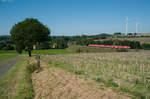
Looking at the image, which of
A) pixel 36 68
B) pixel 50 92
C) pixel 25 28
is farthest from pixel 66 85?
pixel 25 28

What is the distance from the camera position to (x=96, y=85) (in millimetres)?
9695

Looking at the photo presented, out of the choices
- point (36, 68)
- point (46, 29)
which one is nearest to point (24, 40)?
point (46, 29)

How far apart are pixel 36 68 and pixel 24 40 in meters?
22.5

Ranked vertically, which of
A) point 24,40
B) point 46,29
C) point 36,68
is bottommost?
point 36,68

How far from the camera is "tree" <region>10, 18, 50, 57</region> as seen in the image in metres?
37.8

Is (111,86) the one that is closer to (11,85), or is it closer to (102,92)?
(102,92)

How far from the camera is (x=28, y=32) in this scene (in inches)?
1489

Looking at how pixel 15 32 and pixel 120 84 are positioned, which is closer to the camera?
pixel 120 84

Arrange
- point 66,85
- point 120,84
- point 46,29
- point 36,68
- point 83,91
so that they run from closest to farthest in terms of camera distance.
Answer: point 83,91 < point 120,84 < point 66,85 < point 36,68 < point 46,29

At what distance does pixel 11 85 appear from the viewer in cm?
1170

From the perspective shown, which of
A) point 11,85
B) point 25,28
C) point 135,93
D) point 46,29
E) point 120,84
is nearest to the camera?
point 135,93

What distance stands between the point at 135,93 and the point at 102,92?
71.8 inches

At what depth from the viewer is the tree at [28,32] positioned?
124ft

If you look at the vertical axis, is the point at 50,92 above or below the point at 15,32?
below
